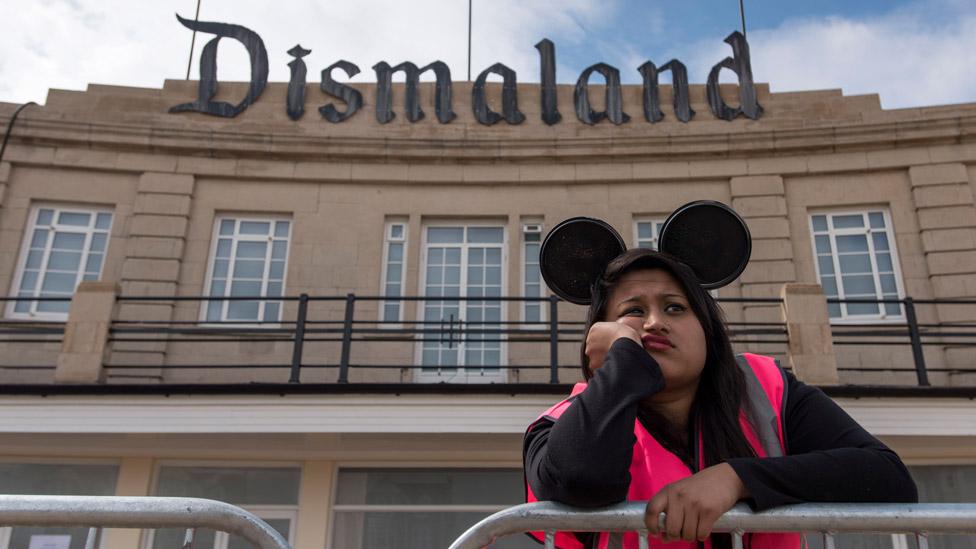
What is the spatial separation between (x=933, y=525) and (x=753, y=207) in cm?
1100

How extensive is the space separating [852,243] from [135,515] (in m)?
12.1

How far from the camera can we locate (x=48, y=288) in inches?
460

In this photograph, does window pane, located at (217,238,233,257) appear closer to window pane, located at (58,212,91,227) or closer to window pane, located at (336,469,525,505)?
window pane, located at (58,212,91,227)

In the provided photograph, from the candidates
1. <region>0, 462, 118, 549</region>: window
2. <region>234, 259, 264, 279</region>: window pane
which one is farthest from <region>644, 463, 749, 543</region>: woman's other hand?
<region>234, 259, 264, 279</region>: window pane

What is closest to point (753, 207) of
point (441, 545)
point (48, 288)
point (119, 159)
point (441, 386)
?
point (441, 386)

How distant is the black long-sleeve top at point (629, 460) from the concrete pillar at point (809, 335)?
26.0 ft

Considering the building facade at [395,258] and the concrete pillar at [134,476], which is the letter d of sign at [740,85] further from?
the concrete pillar at [134,476]

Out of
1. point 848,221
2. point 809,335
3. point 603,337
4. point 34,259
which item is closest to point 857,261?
point 848,221

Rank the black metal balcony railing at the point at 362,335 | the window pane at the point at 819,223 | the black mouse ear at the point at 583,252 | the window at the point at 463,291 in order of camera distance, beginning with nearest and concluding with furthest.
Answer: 1. the black mouse ear at the point at 583,252
2. the black metal balcony railing at the point at 362,335
3. the window at the point at 463,291
4. the window pane at the point at 819,223

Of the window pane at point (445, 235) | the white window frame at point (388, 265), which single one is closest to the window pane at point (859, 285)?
the window pane at point (445, 235)

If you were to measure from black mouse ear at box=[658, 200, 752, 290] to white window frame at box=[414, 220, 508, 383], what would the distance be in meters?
8.36

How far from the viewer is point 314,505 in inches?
377

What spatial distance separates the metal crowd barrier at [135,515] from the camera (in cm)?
180

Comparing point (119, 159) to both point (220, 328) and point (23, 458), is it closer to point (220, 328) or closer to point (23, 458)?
point (220, 328)
